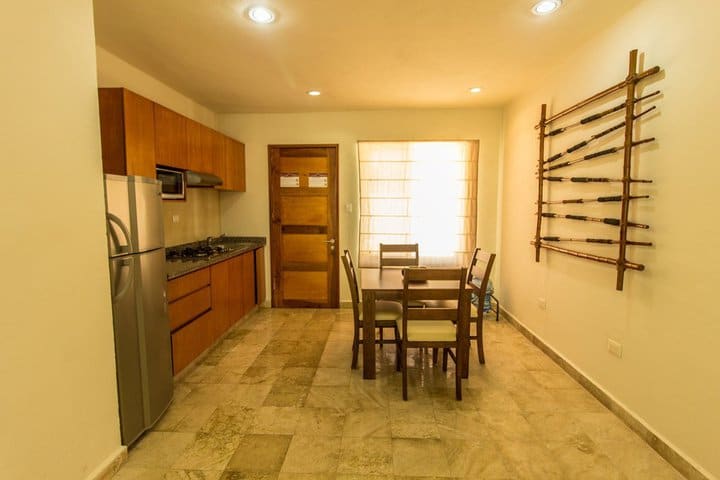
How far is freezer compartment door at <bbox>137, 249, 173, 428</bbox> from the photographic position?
2014 millimetres

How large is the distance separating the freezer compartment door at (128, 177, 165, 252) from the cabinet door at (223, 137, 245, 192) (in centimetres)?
194

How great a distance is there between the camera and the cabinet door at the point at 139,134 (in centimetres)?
240

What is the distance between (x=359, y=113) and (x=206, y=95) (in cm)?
183

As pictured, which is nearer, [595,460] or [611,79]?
[595,460]

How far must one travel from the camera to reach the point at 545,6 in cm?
210

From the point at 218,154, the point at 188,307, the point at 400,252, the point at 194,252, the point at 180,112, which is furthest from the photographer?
the point at 400,252

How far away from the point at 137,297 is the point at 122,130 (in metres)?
1.23

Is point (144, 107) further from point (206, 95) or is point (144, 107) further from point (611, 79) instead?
point (611, 79)

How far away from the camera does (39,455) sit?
1.39m

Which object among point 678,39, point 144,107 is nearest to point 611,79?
point 678,39

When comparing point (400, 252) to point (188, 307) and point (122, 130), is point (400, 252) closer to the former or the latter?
point (188, 307)

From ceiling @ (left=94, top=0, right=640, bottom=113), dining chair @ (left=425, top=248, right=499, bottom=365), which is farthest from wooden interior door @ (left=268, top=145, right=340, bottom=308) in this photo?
dining chair @ (left=425, top=248, right=499, bottom=365)

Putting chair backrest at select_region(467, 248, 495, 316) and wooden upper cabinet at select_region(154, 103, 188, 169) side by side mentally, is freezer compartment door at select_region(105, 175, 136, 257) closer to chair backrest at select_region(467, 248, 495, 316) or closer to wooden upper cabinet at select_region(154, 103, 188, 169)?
wooden upper cabinet at select_region(154, 103, 188, 169)

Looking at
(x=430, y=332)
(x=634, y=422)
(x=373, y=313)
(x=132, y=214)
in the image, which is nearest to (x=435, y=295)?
(x=430, y=332)
